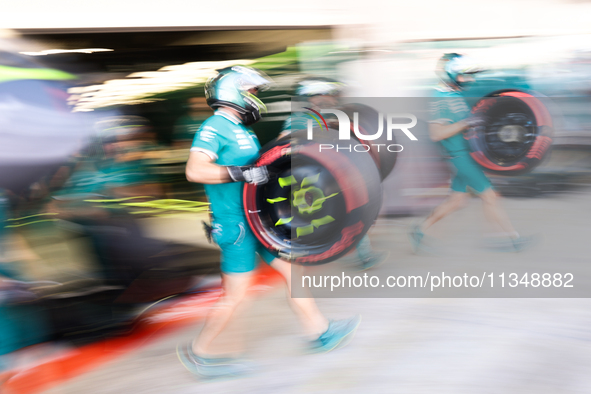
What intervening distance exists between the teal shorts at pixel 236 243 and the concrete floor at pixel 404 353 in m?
0.58

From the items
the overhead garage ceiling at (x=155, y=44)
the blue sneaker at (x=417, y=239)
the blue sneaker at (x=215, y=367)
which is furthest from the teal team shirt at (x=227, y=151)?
the blue sneaker at (x=417, y=239)

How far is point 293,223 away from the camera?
2.11 m

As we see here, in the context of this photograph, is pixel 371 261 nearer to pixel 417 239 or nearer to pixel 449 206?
pixel 417 239

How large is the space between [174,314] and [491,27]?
3.72m

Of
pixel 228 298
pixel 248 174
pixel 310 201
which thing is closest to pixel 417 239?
pixel 310 201

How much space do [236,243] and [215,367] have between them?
0.65 meters

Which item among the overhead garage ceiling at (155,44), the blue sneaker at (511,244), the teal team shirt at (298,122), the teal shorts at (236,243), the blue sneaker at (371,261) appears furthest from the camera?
the blue sneaker at (511,244)

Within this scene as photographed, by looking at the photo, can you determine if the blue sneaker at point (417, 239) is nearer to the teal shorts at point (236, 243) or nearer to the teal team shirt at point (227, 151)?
the teal shorts at point (236, 243)

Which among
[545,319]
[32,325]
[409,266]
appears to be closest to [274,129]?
[409,266]

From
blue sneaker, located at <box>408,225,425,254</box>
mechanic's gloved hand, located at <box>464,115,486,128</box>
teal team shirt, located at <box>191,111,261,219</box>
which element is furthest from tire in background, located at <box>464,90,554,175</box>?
teal team shirt, located at <box>191,111,261,219</box>

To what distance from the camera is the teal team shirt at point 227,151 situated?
1990mm

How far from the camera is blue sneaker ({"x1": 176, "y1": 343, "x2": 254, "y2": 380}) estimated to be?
2.17 metres

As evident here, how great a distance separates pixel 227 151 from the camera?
204cm

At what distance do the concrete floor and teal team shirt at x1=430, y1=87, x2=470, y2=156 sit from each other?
1173 mm
